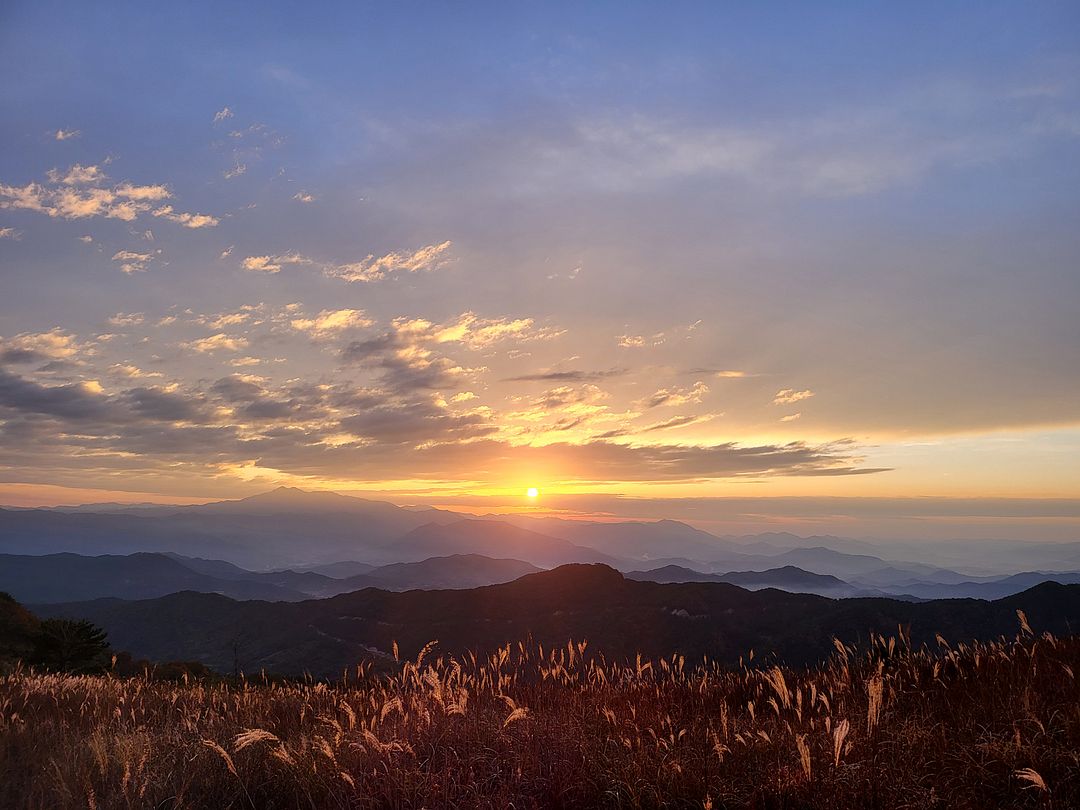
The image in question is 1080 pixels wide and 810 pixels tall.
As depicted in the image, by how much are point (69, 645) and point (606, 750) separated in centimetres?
7148

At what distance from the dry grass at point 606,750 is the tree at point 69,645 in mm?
62994

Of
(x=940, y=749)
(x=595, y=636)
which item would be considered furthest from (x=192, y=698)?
(x=595, y=636)

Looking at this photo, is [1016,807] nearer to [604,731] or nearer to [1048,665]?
[604,731]

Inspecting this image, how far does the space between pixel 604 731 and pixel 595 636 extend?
203531mm

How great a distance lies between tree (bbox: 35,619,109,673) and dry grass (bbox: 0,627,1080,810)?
63.0m

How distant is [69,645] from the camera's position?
57.5m

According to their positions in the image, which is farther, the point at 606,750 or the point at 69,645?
the point at 69,645

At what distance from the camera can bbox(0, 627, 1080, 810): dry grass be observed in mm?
4070

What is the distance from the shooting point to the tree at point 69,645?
2173 inches

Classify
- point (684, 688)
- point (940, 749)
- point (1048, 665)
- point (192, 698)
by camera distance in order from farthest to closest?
point (192, 698) → point (684, 688) → point (1048, 665) → point (940, 749)

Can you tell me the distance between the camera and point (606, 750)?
196 inches

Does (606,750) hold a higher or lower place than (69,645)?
higher

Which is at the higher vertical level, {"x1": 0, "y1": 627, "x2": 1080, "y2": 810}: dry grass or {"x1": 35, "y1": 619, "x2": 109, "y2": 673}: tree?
{"x1": 0, "y1": 627, "x2": 1080, "y2": 810}: dry grass

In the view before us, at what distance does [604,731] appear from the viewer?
5.53 meters
